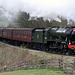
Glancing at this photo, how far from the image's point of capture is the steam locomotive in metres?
15.2

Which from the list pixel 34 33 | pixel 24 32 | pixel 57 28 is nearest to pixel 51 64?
pixel 57 28

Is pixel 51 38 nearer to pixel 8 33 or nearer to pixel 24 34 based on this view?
pixel 24 34

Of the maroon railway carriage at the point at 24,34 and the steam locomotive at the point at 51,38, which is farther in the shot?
the maroon railway carriage at the point at 24,34

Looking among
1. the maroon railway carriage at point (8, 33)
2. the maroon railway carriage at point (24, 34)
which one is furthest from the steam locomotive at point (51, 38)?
the maroon railway carriage at point (8, 33)

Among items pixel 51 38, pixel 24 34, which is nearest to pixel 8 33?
pixel 24 34

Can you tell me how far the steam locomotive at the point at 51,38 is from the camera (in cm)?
1515

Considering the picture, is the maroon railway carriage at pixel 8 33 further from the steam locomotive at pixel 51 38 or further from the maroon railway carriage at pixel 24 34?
the steam locomotive at pixel 51 38

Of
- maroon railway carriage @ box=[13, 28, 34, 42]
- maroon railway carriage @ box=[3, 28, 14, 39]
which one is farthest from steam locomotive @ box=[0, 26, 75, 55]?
maroon railway carriage @ box=[3, 28, 14, 39]

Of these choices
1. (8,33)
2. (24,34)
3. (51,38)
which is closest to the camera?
(51,38)

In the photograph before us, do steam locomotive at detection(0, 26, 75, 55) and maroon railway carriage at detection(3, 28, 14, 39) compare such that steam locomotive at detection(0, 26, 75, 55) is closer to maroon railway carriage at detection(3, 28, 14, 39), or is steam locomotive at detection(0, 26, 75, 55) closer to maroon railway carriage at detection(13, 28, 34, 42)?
maroon railway carriage at detection(13, 28, 34, 42)

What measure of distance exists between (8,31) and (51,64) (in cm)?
2008

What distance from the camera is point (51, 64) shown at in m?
12.5

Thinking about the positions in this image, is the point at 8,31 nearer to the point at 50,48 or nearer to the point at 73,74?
the point at 50,48

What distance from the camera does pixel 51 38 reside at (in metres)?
18.0
